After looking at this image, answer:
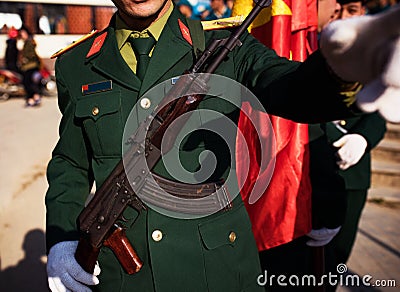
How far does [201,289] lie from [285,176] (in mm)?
954

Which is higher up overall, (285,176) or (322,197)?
(285,176)

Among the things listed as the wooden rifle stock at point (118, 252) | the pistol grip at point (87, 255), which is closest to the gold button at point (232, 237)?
the wooden rifle stock at point (118, 252)

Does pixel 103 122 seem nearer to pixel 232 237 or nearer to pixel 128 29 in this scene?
pixel 128 29

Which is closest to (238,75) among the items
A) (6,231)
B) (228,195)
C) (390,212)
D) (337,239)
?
(228,195)

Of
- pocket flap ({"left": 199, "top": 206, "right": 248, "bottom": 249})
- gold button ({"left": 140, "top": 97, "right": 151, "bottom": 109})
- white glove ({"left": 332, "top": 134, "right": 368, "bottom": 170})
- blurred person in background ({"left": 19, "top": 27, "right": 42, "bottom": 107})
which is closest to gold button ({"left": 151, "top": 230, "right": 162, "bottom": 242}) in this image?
pocket flap ({"left": 199, "top": 206, "right": 248, "bottom": 249})

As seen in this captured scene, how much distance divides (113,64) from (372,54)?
101 centimetres

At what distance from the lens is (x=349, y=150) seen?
9.70 ft

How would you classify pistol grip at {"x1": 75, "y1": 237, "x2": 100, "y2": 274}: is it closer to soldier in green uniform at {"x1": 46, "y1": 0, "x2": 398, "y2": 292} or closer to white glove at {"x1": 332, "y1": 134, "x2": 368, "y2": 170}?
soldier in green uniform at {"x1": 46, "y1": 0, "x2": 398, "y2": 292}

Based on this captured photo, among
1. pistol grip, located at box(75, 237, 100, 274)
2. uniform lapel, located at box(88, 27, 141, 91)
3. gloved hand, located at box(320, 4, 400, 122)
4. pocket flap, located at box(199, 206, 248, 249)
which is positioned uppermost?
gloved hand, located at box(320, 4, 400, 122)

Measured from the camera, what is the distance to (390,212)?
5883 millimetres

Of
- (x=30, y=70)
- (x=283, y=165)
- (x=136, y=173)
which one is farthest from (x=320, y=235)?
(x=30, y=70)

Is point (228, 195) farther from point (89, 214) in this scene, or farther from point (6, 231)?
point (6, 231)

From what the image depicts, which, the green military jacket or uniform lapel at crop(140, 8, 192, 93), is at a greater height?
uniform lapel at crop(140, 8, 192, 93)

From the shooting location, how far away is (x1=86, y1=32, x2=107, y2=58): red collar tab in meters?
1.85
